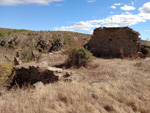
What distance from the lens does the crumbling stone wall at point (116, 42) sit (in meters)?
10.2

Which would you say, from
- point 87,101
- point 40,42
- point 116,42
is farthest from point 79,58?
point 40,42

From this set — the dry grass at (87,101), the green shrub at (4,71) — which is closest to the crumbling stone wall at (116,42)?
the dry grass at (87,101)

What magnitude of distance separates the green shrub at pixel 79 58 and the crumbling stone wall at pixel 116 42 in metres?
4.24

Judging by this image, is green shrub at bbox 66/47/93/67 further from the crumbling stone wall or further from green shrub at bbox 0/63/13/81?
the crumbling stone wall

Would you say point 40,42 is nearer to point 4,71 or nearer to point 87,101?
point 4,71

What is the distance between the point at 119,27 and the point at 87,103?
9069 mm

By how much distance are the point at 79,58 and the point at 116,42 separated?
5013 mm

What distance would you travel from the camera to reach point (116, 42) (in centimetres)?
1077

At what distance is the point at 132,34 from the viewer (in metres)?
10.2

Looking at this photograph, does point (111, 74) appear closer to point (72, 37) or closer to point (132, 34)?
point (132, 34)

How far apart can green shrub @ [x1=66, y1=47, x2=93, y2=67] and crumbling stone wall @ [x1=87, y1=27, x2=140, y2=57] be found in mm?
4239

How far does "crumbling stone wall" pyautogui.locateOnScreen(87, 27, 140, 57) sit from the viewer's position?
10195 mm

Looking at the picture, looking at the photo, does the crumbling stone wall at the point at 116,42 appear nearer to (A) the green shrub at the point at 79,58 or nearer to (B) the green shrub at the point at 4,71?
(A) the green shrub at the point at 79,58

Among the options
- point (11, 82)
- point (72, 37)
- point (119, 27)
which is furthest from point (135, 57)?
point (72, 37)
